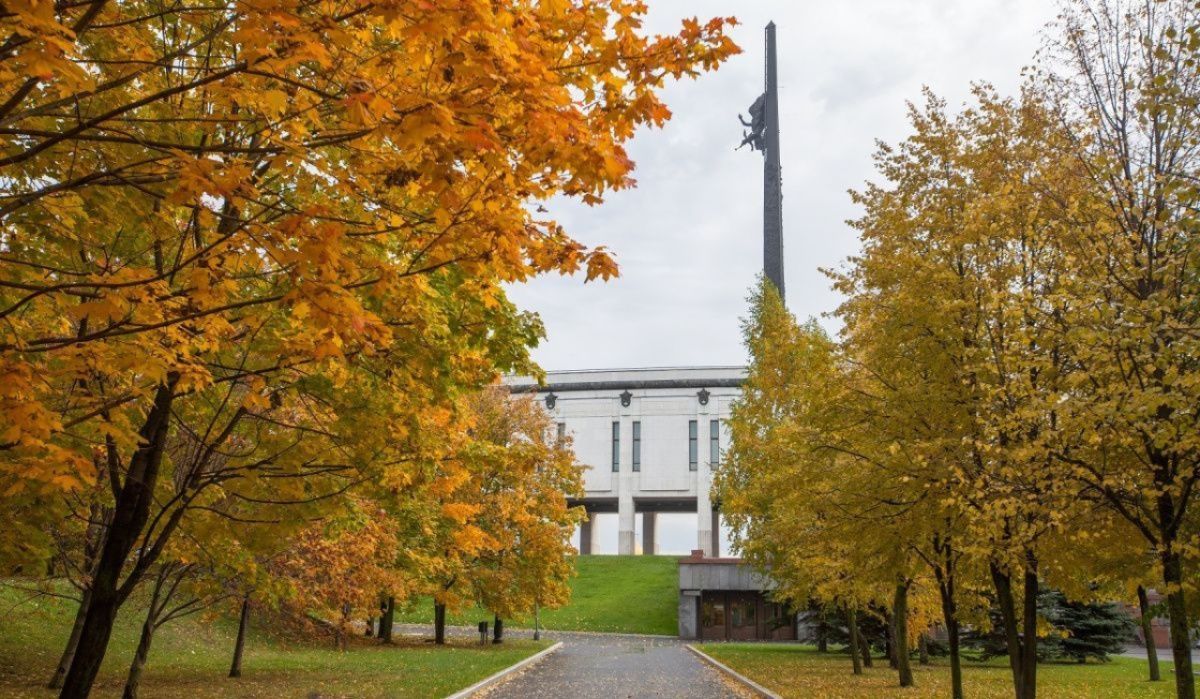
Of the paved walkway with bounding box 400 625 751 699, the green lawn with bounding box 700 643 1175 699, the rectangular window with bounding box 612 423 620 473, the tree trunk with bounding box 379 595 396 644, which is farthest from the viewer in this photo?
the rectangular window with bounding box 612 423 620 473

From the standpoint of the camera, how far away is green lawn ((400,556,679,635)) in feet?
165

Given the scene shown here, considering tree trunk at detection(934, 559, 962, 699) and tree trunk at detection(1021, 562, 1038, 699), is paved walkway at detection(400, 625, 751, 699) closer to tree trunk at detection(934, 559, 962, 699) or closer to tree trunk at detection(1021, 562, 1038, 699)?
tree trunk at detection(934, 559, 962, 699)

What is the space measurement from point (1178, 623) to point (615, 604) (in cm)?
4782

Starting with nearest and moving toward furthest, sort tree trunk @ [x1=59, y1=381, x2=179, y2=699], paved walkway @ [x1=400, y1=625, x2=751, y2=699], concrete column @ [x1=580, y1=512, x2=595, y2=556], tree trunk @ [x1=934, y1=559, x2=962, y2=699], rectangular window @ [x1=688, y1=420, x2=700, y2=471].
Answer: tree trunk @ [x1=59, y1=381, x2=179, y2=699]
tree trunk @ [x1=934, y1=559, x2=962, y2=699]
paved walkway @ [x1=400, y1=625, x2=751, y2=699]
rectangular window @ [x1=688, y1=420, x2=700, y2=471]
concrete column @ [x1=580, y1=512, x2=595, y2=556]

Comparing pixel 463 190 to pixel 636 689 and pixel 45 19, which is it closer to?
pixel 45 19

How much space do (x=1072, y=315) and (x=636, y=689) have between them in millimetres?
13311

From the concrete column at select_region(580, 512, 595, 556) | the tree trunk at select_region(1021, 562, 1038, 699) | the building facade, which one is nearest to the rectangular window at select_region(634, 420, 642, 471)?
the building facade

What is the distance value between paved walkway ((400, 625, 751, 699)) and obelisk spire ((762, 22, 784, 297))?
1244 inches

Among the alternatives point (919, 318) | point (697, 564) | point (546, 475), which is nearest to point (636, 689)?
point (919, 318)

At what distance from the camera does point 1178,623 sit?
28.1 feet

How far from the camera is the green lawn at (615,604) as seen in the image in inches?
1980

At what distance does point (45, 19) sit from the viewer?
9.42ft

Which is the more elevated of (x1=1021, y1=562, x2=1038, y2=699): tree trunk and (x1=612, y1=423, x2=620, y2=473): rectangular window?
(x1=612, y1=423, x2=620, y2=473): rectangular window

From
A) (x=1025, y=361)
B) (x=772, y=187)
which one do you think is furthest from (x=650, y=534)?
(x=1025, y=361)
